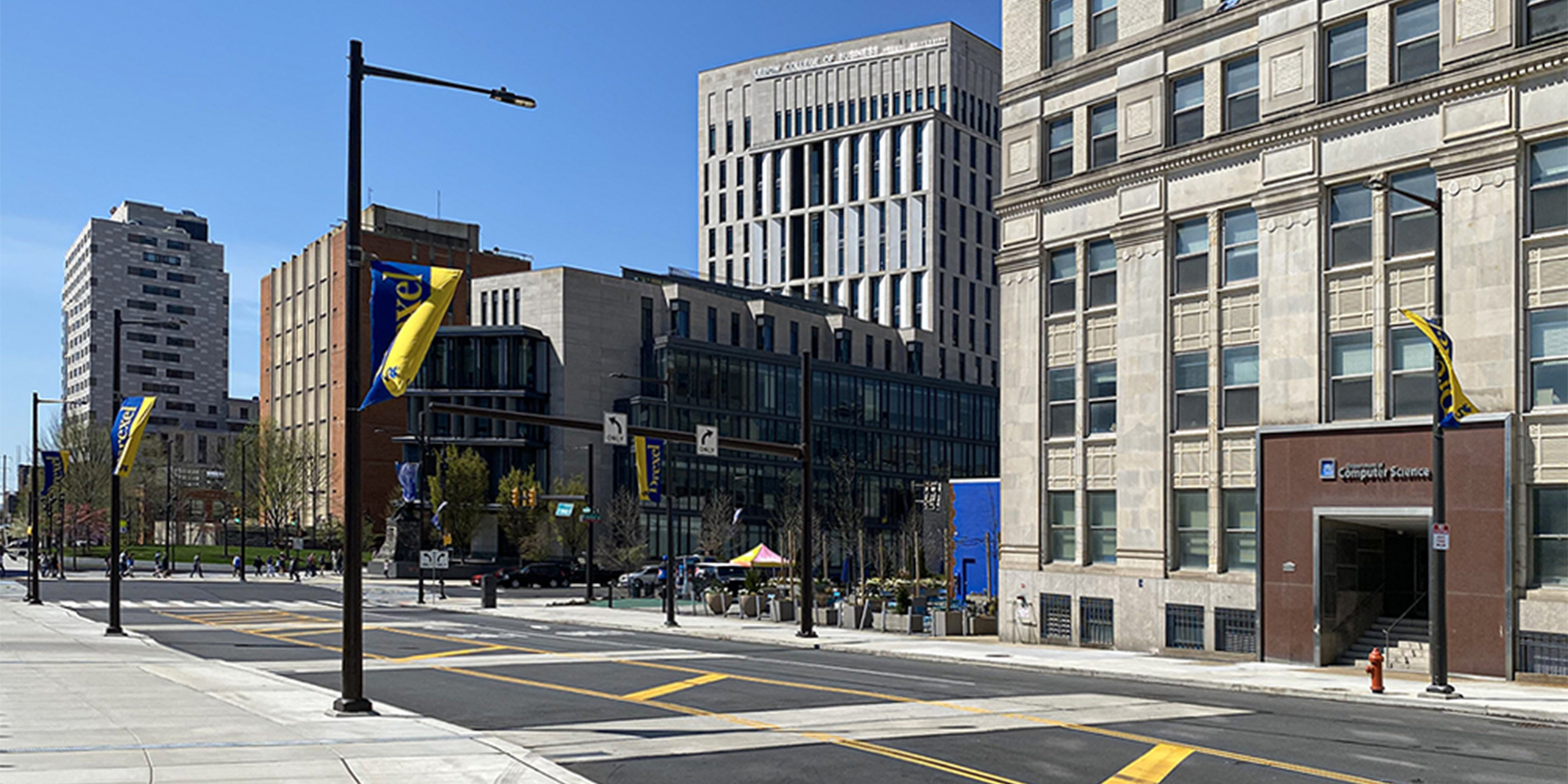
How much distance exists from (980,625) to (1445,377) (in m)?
19.4

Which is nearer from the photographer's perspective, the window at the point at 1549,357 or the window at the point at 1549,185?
the window at the point at 1549,357

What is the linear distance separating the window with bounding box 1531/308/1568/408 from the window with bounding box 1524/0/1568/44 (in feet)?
18.4

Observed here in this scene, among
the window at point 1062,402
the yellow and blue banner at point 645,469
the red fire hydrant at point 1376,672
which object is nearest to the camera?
the red fire hydrant at point 1376,672

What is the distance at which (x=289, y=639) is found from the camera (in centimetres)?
3744

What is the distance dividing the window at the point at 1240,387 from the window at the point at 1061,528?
18.8 ft

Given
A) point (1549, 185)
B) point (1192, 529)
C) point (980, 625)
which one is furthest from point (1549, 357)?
point (980, 625)

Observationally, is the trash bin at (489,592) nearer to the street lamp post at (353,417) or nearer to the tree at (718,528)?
the tree at (718,528)

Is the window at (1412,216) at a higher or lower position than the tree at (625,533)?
higher

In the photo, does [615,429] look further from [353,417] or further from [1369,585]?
[1369,585]

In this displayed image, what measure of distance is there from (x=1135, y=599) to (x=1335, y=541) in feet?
18.6

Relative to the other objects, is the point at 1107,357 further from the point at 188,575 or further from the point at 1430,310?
the point at 188,575

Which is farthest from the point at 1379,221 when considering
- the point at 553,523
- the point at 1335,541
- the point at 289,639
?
the point at 553,523

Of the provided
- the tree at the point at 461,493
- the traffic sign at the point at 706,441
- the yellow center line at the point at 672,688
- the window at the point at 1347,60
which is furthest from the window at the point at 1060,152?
the tree at the point at 461,493

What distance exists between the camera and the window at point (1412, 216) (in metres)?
29.2
